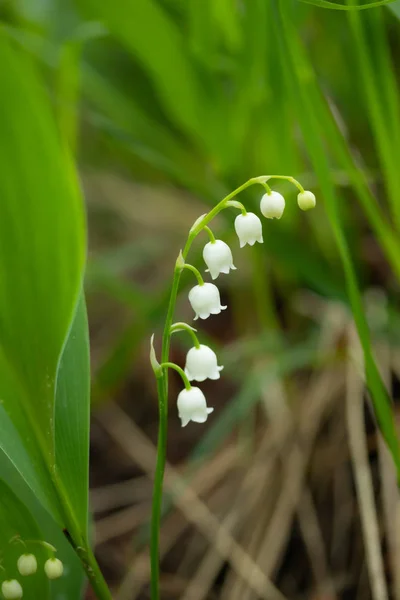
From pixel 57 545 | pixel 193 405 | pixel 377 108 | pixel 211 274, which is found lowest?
pixel 57 545

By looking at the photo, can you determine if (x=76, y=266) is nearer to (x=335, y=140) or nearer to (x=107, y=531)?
(x=335, y=140)

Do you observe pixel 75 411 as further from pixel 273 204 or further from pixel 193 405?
pixel 273 204

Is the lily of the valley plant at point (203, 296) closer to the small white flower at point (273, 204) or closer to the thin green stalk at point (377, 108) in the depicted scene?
the small white flower at point (273, 204)

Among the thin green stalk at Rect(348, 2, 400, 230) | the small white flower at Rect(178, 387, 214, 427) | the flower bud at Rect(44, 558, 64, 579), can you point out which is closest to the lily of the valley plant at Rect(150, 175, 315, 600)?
the small white flower at Rect(178, 387, 214, 427)

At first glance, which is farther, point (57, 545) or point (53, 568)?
point (57, 545)

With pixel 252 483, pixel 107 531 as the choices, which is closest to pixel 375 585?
pixel 252 483

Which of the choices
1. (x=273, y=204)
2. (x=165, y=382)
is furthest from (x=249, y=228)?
(x=165, y=382)
